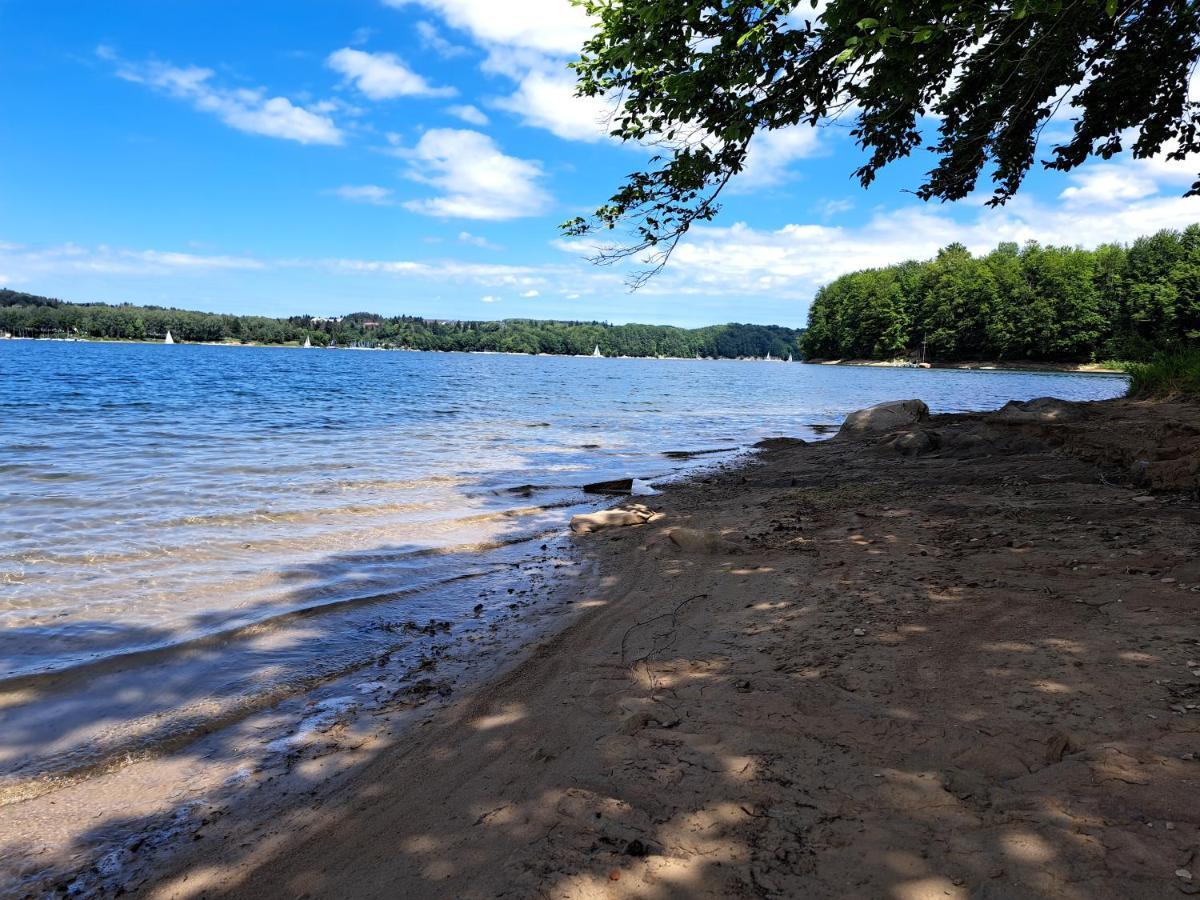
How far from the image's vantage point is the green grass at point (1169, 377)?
49.6ft

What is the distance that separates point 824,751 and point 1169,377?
1975 cm

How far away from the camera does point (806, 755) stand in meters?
2.88

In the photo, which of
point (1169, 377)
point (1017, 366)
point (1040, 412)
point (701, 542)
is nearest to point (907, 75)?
point (701, 542)

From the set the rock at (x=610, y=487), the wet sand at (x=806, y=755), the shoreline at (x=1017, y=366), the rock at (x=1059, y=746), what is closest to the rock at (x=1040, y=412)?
the rock at (x=610, y=487)

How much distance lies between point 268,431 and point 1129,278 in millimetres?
104332

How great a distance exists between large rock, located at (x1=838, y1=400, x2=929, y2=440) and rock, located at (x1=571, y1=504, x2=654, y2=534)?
10.4 m

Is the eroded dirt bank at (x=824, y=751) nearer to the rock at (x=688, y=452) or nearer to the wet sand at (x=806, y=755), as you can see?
the wet sand at (x=806, y=755)

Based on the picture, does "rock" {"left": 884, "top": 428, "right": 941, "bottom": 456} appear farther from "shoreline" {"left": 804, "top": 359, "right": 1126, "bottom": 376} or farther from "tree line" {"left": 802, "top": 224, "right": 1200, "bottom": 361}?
"shoreline" {"left": 804, "top": 359, "right": 1126, "bottom": 376}

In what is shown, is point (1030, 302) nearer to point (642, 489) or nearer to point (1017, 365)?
point (1017, 365)

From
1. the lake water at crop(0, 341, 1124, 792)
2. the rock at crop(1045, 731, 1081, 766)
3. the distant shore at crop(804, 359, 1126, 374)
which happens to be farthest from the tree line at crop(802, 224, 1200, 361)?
the rock at crop(1045, 731, 1081, 766)

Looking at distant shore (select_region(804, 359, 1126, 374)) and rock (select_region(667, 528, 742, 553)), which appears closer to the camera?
rock (select_region(667, 528, 742, 553))

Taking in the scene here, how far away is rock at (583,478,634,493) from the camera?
11.8 metres

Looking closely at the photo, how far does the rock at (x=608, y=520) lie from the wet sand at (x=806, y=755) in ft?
9.78

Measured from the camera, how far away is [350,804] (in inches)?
120
